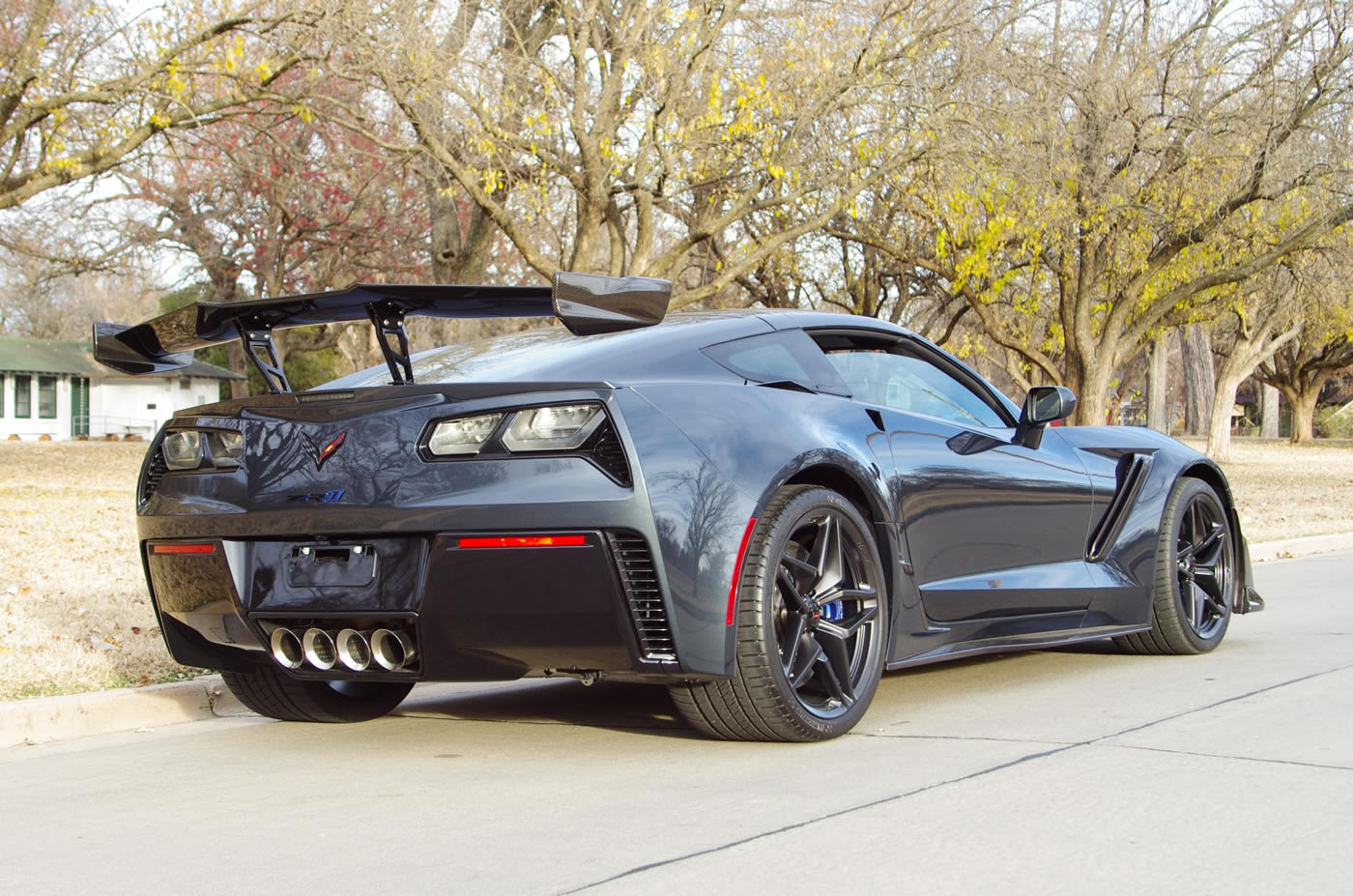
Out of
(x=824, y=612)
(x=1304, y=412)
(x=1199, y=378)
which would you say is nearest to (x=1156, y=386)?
(x=1199, y=378)

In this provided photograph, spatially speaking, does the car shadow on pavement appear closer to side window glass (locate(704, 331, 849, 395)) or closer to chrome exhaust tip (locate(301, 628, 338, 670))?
chrome exhaust tip (locate(301, 628, 338, 670))

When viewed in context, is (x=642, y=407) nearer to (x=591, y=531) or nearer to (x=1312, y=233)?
(x=591, y=531)

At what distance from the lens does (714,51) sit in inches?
656

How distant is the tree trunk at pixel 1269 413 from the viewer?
63.7 meters

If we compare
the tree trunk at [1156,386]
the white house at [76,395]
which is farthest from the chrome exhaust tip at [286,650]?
the white house at [76,395]

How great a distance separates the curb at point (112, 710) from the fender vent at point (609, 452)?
2668 mm

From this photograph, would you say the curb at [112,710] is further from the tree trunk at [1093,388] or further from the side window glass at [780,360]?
the tree trunk at [1093,388]

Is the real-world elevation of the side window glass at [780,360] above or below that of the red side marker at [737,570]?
above

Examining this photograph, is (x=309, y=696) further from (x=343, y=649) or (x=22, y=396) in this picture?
(x=22, y=396)

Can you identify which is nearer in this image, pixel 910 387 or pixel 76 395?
pixel 910 387

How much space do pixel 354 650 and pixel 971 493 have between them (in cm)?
232

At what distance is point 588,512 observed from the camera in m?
4.09

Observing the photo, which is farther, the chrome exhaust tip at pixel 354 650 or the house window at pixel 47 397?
the house window at pixel 47 397

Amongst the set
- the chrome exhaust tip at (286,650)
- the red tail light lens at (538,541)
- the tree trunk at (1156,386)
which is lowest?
the chrome exhaust tip at (286,650)
